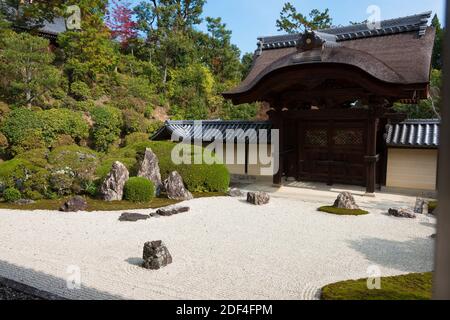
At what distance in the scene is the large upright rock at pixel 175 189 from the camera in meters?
11.1

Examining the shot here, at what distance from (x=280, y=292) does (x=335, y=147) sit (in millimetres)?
9377

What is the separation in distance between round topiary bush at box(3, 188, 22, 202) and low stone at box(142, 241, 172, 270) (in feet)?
22.1

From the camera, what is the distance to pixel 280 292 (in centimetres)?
475

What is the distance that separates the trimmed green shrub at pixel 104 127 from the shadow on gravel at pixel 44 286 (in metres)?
13.5

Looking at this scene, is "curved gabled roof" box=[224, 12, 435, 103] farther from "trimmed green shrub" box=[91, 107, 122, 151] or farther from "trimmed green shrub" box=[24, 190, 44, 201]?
"trimmed green shrub" box=[91, 107, 122, 151]

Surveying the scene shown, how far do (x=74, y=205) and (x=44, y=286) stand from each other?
4921 millimetres

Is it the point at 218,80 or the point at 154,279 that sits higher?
the point at 218,80

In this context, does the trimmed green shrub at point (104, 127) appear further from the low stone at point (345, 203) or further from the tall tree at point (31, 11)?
the low stone at point (345, 203)

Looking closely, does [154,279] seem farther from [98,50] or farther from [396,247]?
[98,50]

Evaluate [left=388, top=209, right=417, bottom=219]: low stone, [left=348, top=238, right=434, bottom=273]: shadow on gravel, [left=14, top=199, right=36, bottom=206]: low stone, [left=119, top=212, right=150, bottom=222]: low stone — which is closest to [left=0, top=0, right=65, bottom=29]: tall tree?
[left=14, top=199, right=36, bottom=206]: low stone

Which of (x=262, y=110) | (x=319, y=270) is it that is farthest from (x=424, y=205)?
(x=262, y=110)

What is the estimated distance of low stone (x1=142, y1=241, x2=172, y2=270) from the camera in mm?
5602

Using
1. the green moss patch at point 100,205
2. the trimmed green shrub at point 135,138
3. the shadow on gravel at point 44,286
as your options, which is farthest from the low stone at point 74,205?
the trimmed green shrub at point 135,138

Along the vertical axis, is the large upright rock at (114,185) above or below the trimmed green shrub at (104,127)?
below
